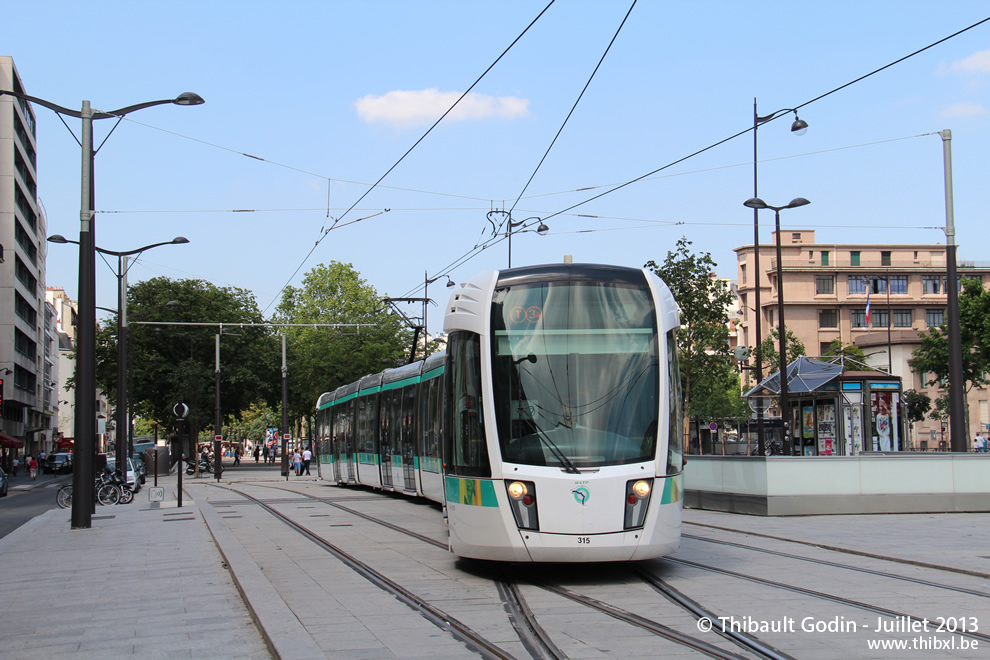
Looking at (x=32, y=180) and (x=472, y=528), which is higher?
(x=32, y=180)

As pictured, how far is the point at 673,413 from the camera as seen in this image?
10.2 meters

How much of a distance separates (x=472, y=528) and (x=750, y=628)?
334 centimetres

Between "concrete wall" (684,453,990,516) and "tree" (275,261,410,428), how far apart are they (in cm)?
2912

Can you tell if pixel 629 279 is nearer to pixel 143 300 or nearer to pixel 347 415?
pixel 347 415

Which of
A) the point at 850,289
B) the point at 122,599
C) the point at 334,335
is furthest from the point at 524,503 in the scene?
the point at 850,289

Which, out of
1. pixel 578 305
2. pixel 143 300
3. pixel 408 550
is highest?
pixel 143 300

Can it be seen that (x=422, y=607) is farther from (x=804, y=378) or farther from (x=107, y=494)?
(x=804, y=378)

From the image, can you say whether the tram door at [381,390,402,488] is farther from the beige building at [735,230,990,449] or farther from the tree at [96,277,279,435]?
the beige building at [735,230,990,449]

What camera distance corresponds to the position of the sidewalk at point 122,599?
752 centimetres

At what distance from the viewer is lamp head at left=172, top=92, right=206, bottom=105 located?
18.9m

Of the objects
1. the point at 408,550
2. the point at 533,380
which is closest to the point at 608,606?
the point at 533,380

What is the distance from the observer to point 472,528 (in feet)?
33.4

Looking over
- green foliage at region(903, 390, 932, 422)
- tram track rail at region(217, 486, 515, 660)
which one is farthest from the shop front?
green foliage at region(903, 390, 932, 422)

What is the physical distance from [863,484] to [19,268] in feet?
234
